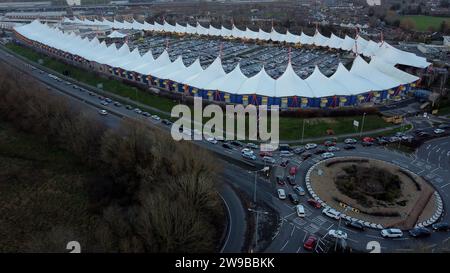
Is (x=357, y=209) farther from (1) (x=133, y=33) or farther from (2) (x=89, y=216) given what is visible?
(1) (x=133, y=33)

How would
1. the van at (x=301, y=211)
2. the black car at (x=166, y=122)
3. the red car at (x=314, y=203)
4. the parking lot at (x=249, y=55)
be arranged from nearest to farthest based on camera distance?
the van at (x=301, y=211) < the red car at (x=314, y=203) < the black car at (x=166, y=122) < the parking lot at (x=249, y=55)

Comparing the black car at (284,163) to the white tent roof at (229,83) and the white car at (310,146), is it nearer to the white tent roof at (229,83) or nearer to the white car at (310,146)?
the white car at (310,146)

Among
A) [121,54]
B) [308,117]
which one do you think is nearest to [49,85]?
[121,54]

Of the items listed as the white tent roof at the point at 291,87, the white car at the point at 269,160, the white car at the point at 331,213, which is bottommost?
the white car at the point at 331,213

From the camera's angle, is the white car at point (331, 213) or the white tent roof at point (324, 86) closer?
the white car at point (331, 213)

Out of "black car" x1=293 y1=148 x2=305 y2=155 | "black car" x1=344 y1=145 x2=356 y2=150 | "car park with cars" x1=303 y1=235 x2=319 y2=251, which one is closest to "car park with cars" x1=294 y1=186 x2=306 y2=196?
"car park with cars" x1=303 y1=235 x2=319 y2=251

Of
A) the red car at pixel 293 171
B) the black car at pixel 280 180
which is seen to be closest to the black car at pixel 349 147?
the red car at pixel 293 171
